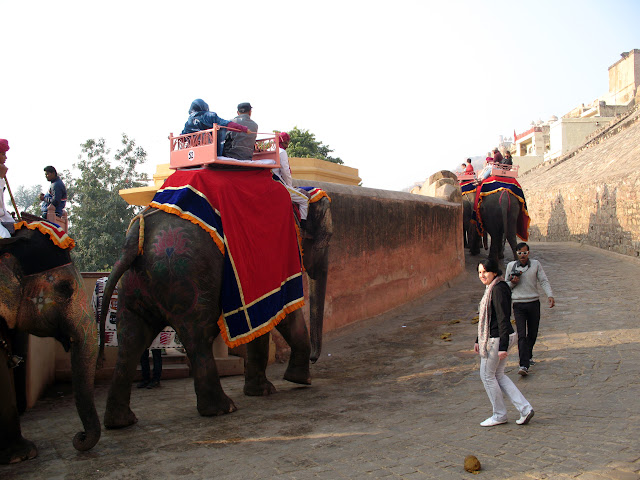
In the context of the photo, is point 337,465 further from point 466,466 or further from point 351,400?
point 351,400

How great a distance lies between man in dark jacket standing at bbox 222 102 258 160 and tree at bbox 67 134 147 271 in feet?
52.0

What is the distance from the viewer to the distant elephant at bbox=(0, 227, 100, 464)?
161 inches

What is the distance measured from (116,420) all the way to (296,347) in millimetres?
2027

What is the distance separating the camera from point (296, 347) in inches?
251

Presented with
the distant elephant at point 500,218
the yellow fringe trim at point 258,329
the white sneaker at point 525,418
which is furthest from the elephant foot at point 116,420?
the distant elephant at point 500,218

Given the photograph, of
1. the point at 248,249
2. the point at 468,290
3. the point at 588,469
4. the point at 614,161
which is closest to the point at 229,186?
the point at 248,249

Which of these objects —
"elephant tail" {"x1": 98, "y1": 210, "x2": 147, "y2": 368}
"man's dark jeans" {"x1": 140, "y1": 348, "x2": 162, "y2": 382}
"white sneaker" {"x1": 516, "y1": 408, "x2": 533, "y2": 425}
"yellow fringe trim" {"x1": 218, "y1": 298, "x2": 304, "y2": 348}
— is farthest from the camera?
"man's dark jeans" {"x1": 140, "y1": 348, "x2": 162, "y2": 382}

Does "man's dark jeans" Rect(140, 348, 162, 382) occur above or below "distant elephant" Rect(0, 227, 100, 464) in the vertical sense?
below

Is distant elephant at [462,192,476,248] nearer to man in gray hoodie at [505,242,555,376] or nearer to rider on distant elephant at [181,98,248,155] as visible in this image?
man in gray hoodie at [505,242,555,376]

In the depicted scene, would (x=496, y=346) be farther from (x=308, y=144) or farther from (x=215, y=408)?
(x=308, y=144)

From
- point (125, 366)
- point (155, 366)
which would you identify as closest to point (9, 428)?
point (125, 366)

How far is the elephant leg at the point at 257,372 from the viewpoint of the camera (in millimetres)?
6215

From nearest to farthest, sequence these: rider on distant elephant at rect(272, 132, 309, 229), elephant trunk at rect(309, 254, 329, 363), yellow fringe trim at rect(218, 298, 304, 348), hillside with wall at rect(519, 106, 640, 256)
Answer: yellow fringe trim at rect(218, 298, 304, 348) → rider on distant elephant at rect(272, 132, 309, 229) → elephant trunk at rect(309, 254, 329, 363) → hillside with wall at rect(519, 106, 640, 256)

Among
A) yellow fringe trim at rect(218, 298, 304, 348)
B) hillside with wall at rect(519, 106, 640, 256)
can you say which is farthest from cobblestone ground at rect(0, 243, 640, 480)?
hillside with wall at rect(519, 106, 640, 256)
